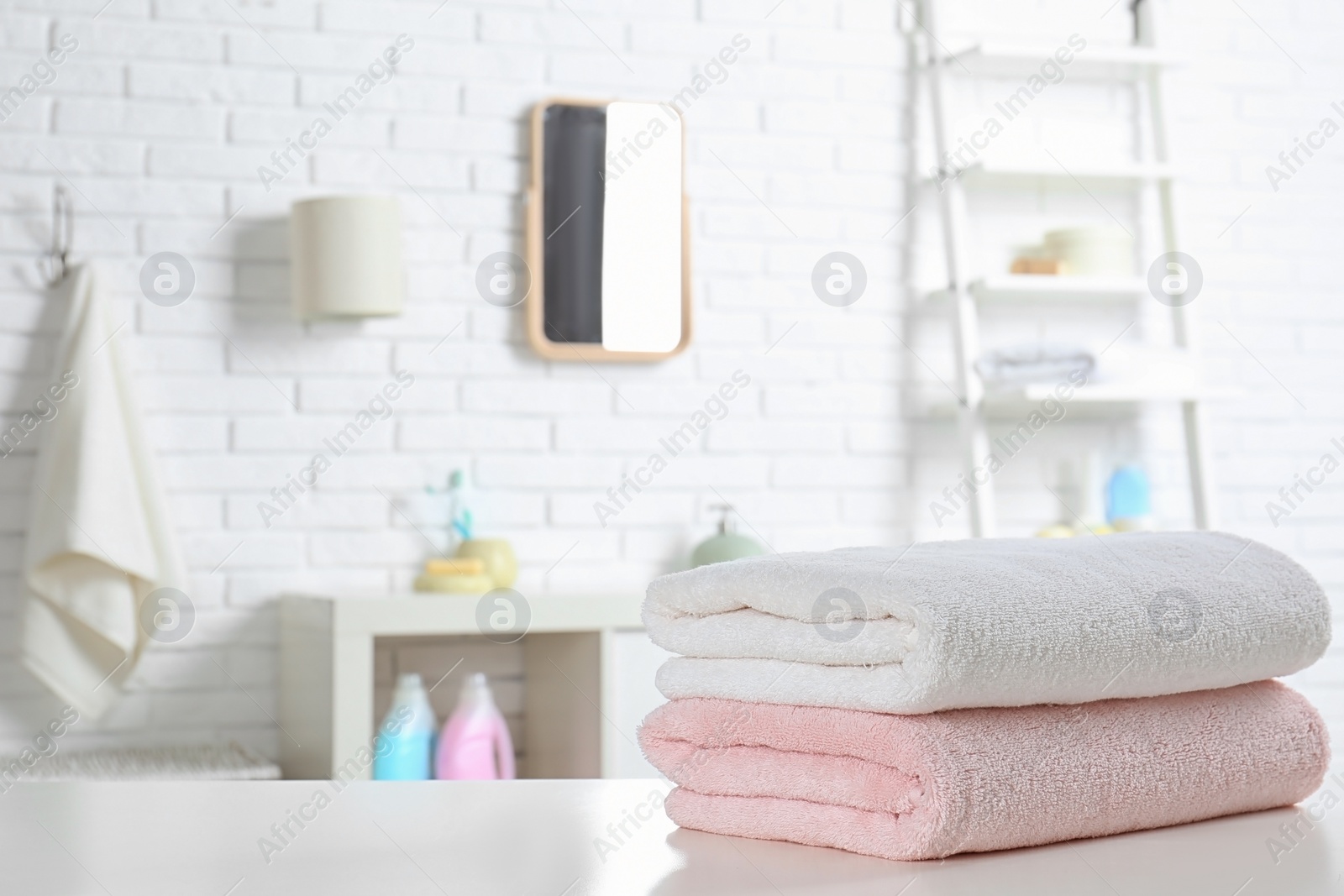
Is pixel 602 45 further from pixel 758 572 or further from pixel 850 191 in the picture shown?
pixel 758 572

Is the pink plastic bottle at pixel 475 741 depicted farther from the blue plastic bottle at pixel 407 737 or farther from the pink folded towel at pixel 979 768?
the pink folded towel at pixel 979 768

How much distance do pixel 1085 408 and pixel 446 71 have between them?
125cm

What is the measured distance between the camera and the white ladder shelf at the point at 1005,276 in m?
2.29

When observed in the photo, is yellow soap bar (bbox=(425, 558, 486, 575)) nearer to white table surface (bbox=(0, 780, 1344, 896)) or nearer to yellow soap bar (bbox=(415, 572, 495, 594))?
yellow soap bar (bbox=(415, 572, 495, 594))

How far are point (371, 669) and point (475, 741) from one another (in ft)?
0.64

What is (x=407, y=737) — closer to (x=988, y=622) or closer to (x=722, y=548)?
(x=722, y=548)

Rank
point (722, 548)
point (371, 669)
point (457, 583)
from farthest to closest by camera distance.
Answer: point (722, 548) < point (457, 583) < point (371, 669)

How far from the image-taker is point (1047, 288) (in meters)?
2.30

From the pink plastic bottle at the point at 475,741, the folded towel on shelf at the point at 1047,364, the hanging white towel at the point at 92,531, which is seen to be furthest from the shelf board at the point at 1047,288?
the hanging white towel at the point at 92,531

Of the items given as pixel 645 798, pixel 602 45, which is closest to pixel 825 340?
pixel 602 45

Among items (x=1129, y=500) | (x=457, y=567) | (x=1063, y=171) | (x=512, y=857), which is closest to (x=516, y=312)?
(x=457, y=567)

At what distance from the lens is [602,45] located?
231cm

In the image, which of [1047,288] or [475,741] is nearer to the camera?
[475,741]

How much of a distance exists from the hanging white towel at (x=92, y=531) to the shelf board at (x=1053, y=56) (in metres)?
1.47
